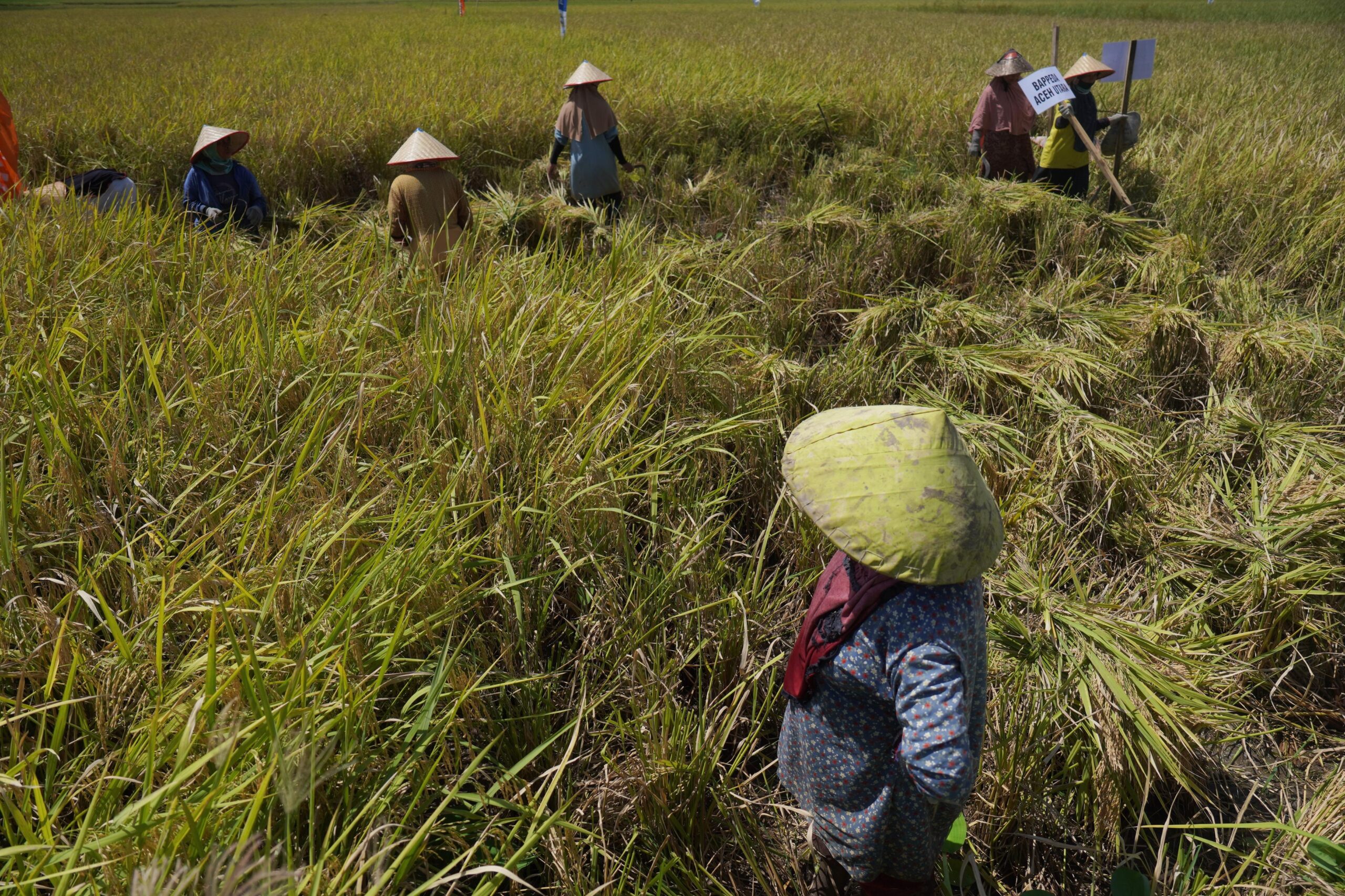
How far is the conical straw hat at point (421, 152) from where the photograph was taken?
355 centimetres

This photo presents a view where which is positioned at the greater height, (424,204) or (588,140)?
(588,140)

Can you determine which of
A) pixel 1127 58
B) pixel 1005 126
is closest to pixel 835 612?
pixel 1005 126

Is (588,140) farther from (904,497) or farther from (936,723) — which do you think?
(936,723)

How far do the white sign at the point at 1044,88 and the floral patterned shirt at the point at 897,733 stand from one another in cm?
414

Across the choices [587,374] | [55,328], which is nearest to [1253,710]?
[587,374]

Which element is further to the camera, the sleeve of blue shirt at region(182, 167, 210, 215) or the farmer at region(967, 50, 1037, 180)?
the farmer at region(967, 50, 1037, 180)

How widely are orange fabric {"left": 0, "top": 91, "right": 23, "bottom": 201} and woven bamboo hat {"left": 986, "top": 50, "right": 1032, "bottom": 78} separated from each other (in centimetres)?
543

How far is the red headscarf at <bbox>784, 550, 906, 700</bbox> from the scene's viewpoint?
3.78 ft

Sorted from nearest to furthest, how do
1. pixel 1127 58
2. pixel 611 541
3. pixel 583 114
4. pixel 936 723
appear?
pixel 936 723
pixel 611 541
pixel 583 114
pixel 1127 58

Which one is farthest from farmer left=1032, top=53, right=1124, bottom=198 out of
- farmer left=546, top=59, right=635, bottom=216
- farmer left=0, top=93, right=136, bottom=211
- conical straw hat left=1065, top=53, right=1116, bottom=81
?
farmer left=0, top=93, right=136, bottom=211

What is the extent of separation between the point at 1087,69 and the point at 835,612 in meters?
5.14

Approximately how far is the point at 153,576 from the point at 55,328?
1114 mm

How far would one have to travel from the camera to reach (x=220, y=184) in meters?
3.94

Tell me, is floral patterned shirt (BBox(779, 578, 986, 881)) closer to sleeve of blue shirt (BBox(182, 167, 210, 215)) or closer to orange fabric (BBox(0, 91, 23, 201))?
sleeve of blue shirt (BBox(182, 167, 210, 215))
